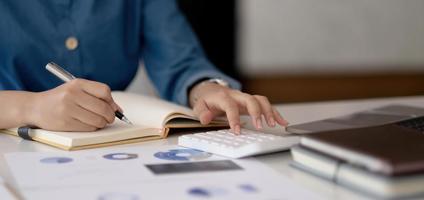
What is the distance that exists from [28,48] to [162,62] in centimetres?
31

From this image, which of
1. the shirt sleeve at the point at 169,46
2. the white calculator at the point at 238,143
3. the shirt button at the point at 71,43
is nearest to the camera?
the white calculator at the point at 238,143

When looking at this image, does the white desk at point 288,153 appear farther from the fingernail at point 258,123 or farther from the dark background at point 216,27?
the dark background at point 216,27

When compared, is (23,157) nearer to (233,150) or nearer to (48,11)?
(233,150)

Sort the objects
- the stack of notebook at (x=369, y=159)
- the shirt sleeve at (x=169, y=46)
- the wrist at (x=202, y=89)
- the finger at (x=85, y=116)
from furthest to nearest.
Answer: the shirt sleeve at (x=169, y=46) < the wrist at (x=202, y=89) < the finger at (x=85, y=116) < the stack of notebook at (x=369, y=159)

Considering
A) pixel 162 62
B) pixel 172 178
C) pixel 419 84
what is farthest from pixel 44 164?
pixel 419 84

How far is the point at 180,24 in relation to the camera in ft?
4.76

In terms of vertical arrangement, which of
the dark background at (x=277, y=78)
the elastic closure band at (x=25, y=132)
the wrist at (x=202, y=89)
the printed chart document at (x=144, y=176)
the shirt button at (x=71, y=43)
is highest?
the dark background at (x=277, y=78)

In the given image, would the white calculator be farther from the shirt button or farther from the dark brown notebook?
the shirt button

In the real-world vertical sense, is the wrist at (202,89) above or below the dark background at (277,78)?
below

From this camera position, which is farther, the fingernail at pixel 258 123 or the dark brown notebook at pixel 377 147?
the fingernail at pixel 258 123

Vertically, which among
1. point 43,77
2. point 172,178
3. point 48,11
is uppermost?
point 48,11

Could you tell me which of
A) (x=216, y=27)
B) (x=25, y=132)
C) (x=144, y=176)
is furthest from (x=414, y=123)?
(x=216, y=27)

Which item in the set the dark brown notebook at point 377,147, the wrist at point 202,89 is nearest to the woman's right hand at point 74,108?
the wrist at point 202,89

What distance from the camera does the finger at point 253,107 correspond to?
1003mm
